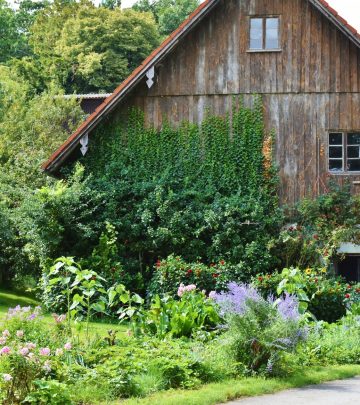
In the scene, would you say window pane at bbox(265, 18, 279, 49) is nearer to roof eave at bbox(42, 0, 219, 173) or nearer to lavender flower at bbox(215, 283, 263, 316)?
roof eave at bbox(42, 0, 219, 173)

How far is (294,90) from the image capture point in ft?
76.3

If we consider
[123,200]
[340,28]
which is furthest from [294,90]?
[123,200]

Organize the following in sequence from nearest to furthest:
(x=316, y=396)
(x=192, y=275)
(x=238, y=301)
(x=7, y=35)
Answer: (x=316, y=396) < (x=238, y=301) < (x=192, y=275) < (x=7, y=35)

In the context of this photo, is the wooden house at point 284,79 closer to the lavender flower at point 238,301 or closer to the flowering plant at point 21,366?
the lavender flower at point 238,301

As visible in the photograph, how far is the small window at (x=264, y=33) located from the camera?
2333cm

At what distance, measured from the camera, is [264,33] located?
23.3 meters

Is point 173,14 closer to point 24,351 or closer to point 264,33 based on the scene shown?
point 264,33

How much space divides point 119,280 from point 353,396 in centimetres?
1067

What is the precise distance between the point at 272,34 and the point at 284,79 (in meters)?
1.28

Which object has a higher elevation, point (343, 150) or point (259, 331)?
point (343, 150)

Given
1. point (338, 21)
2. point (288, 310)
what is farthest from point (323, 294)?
point (338, 21)

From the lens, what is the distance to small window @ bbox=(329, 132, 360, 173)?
2328cm

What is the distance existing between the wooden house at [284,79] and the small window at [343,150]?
0.03m

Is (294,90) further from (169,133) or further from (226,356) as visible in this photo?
(226,356)
